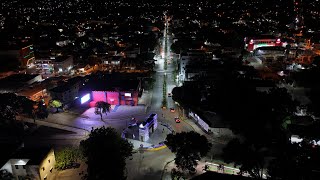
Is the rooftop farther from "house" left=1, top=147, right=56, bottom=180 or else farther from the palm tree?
the palm tree

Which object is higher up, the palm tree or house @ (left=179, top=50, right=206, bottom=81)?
house @ (left=179, top=50, right=206, bottom=81)

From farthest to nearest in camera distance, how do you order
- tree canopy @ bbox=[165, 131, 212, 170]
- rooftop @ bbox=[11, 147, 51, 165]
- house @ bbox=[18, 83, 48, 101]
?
1. house @ bbox=[18, 83, 48, 101]
2. tree canopy @ bbox=[165, 131, 212, 170]
3. rooftop @ bbox=[11, 147, 51, 165]

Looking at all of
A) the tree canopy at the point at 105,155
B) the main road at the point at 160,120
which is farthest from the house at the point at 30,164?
the main road at the point at 160,120

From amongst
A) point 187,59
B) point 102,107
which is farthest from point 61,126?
point 187,59

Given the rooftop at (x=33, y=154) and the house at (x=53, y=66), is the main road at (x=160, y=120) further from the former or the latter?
the house at (x=53, y=66)

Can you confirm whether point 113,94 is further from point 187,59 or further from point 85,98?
point 187,59

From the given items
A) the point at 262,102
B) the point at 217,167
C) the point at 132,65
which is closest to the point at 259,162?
the point at 217,167

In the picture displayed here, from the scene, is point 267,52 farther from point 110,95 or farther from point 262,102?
point 110,95

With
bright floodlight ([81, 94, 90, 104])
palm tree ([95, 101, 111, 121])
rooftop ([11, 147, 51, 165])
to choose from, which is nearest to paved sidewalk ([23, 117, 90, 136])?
palm tree ([95, 101, 111, 121])
